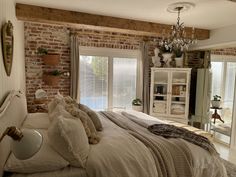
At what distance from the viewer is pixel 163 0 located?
2.77 meters

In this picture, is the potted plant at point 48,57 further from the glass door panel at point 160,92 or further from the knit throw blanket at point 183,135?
the knit throw blanket at point 183,135

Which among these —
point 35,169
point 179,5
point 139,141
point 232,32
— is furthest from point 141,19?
point 35,169

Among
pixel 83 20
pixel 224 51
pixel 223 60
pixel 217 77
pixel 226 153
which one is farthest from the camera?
pixel 217 77

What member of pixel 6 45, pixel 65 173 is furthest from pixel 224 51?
pixel 65 173

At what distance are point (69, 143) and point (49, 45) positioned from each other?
127 inches

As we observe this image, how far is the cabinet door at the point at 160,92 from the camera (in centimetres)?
487

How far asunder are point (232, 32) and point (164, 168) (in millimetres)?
3425

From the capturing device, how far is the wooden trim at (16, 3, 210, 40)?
10.1 feet

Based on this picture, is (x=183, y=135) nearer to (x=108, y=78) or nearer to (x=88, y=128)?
(x=88, y=128)

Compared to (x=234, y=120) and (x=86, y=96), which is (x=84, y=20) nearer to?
(x=86, y=96)

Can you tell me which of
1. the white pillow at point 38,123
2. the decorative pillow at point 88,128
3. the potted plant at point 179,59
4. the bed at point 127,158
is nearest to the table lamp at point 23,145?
the bed at point 127,158

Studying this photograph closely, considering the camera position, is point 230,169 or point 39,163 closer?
point 39,163

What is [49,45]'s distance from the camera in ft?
13.8

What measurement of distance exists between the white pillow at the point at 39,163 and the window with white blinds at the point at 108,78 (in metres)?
3.11
